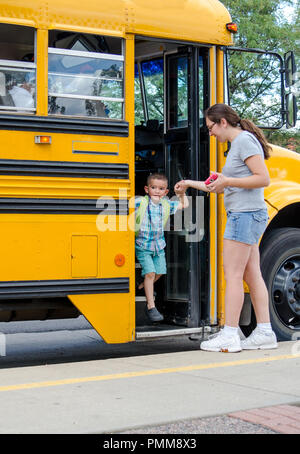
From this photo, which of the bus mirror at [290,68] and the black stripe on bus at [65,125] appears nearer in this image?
the black stripe on bus at [65,125]

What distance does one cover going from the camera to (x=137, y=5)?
231 inches

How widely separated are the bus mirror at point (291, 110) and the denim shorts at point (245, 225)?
3.88 ft

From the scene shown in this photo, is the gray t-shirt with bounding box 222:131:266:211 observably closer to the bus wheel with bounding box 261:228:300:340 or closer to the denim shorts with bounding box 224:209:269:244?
the denim shorts with bounding box 224:209:269:244

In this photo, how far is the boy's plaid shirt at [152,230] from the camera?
6105 mm

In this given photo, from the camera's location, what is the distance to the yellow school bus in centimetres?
539

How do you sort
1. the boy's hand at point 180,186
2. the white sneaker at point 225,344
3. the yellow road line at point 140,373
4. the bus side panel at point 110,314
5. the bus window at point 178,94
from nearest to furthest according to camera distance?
1. the yellow road line at point 140,373
2. the bus side panel at point 110,314
3. the white sneaker at point 225,344
4. the boy's hand at point 180,186
5. the bus window at point 178,94

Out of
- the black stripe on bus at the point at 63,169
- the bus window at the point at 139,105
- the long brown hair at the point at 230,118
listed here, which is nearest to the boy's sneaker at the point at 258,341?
the long brown hair at the point at 230,118

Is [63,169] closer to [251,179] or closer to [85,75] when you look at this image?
[85,75]

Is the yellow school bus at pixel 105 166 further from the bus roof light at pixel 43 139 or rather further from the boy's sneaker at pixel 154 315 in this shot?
the boy's sneaker at pixel 154 315

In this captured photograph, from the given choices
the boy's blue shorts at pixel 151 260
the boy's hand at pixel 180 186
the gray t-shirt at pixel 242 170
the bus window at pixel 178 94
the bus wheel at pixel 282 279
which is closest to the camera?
the gray t-shirt at pixel 242 170

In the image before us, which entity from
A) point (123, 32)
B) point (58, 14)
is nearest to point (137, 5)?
point (123, 32)

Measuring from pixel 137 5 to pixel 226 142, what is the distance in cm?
130

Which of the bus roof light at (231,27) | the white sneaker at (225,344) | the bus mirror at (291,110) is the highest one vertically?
the bus roof light at (231,27)

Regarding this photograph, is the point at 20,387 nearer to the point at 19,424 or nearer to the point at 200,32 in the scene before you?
the point at 19,424
